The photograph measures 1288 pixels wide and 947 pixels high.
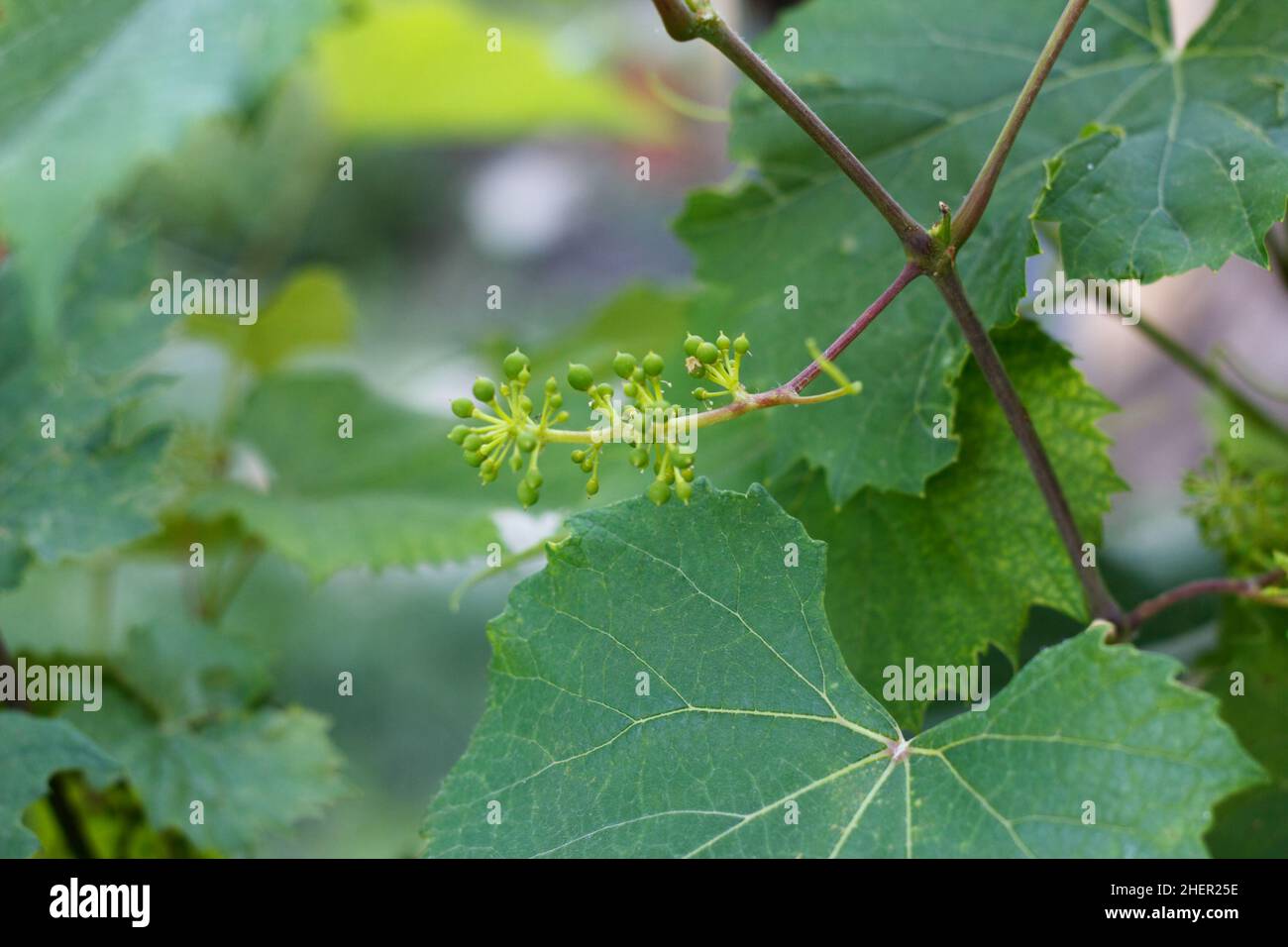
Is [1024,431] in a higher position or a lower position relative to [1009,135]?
lower

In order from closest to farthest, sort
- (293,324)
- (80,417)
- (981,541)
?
(981,541)
(80,417)
(293,324)

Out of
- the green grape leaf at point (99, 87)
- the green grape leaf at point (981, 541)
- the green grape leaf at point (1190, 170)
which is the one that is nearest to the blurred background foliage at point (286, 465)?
the green grape leaf at point (99, 87)

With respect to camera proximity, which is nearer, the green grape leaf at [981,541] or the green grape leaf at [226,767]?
the green grape leaf at [981,541]

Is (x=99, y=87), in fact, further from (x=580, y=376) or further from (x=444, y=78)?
(x=444, y=78)
